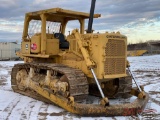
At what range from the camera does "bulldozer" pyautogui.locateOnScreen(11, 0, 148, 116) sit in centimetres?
664

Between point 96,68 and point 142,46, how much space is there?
4149 cm

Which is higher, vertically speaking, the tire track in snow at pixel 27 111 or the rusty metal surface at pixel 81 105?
the rusty metal surface at pixel 81 105

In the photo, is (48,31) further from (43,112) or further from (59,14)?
(43,112)

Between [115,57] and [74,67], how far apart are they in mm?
1237

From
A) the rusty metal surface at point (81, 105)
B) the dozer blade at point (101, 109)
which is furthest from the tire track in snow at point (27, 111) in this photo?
the dozer blade at point (101, 109)

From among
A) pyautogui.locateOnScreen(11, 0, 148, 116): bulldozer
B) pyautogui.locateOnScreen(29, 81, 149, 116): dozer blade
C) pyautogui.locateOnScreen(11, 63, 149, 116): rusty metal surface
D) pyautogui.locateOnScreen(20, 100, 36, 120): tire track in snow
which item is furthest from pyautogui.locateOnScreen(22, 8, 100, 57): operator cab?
pyautogui.locateOnScreen(29, 81, 149, 116): dozer blade

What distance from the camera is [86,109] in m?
6.27

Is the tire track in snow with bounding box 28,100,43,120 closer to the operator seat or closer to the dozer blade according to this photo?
the dozer blade

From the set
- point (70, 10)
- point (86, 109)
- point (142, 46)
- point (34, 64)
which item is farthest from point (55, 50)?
point (142, 46)

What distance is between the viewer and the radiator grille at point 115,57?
7094 millimetres

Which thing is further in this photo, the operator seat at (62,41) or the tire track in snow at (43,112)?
the operator seat at (62,41)

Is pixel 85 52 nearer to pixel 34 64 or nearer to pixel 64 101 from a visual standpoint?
pixel 64 101

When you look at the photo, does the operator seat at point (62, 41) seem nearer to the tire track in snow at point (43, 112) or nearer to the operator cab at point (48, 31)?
the operator cab at point (48, 31)

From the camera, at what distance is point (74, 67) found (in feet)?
25.3
